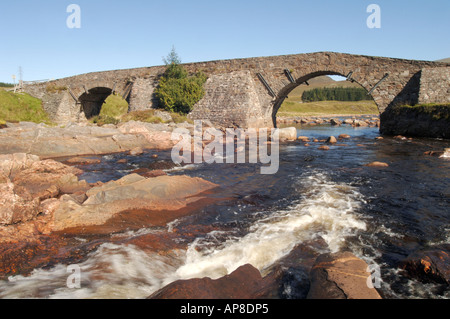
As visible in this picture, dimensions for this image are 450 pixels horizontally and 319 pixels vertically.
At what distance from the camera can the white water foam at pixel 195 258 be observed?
12.8 feet

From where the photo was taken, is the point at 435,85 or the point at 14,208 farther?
the point at 435,85

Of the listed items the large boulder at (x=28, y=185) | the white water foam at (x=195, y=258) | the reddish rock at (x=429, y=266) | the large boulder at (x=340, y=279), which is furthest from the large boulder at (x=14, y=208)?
the reddish rock at (x=429, y=266)

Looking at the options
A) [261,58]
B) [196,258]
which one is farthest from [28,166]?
[261,58]

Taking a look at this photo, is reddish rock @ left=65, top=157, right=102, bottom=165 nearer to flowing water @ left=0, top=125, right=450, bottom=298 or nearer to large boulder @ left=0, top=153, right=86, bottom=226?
large boulder @ left=0, top=153, right=86, bottom=226

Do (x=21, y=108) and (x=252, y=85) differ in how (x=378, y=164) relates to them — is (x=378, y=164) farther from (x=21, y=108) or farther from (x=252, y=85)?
(x=21, y=108)

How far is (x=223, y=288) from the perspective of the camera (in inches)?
143

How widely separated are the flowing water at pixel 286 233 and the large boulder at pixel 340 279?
0.37m

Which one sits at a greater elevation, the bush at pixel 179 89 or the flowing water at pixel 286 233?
the bush at pixel 179 89

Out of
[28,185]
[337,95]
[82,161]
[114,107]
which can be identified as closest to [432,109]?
[82,161]

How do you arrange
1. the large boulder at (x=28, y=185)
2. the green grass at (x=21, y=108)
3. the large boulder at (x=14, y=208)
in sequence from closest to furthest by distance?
the large boulder at (x=14, y=208) < the large boulder at (x=28, y=185) < the green grass at (x=21, y=108)

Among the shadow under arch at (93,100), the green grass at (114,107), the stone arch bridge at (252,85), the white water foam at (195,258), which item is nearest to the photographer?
the white water foam at (195,258)

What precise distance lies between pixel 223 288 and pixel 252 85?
2632 cm

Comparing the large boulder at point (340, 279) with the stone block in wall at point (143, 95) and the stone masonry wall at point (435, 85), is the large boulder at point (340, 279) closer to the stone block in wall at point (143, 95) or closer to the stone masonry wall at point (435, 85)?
the stone masonry wall at point (435, 85)

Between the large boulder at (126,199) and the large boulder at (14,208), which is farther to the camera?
the large boulder at (126,199)
